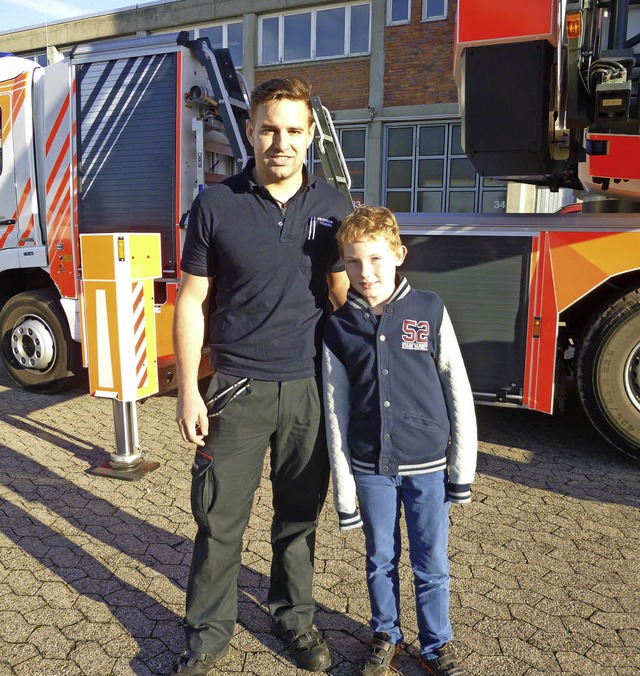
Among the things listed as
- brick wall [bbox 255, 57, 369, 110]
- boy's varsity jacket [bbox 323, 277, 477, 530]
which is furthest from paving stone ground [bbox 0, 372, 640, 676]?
brick wall [bbox 255, 57, 369, 110]

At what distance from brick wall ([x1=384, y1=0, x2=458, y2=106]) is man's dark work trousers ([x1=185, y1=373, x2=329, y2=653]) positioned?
14.7m

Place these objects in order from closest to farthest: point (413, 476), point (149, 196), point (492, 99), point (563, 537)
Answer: point (413, 476), point (563, 537), point (492, 99), point (149, 196)

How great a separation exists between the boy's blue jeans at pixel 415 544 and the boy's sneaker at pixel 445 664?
0.02 m

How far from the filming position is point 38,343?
6.10m

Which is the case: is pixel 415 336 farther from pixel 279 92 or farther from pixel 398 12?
pixel 398 12

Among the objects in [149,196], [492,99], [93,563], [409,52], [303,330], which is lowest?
[93,563]

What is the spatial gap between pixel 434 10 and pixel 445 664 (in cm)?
1604

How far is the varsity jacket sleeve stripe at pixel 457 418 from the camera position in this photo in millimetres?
2312

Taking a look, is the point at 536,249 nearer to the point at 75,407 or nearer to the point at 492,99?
the point at 492,99

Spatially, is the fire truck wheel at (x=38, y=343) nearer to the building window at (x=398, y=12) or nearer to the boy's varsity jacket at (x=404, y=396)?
the boy's varsity jacket at (x=404, y=396)

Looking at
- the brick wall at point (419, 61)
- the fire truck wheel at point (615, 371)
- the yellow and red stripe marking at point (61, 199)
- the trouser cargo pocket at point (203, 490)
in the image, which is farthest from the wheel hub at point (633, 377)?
the brick wall at point (419, 61)

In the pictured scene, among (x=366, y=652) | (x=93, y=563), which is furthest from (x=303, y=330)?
(x=93, y=563)

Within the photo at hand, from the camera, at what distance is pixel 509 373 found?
176 inches

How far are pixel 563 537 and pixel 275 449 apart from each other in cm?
181
